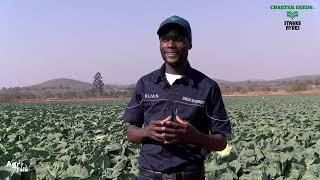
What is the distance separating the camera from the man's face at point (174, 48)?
324 cm

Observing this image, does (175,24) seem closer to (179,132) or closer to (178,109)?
(178,109)

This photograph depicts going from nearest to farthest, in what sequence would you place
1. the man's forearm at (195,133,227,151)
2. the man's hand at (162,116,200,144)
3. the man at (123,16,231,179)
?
the man's hand at (162,116,200,144) → the man's forearm at (195,133,227,151) → the man at (123,16,231,179)

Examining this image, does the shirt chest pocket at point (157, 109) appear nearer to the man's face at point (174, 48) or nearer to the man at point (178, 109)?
the man at point (178, 109)

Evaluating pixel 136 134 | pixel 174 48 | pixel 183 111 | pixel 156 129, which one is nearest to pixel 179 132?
pixel 156 129

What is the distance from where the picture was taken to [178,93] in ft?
10.6

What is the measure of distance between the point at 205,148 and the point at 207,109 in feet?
0.76

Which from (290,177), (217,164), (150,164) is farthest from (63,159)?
(150,164)

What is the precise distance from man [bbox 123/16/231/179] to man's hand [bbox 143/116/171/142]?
1 centimetres

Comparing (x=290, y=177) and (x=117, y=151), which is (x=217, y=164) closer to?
(x=290, y=177)

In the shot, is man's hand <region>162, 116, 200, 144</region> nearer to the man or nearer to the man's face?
the man

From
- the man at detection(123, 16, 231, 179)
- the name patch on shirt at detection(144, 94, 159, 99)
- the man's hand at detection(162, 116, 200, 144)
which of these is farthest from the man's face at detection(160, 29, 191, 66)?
the man's hand at detection(162, 116, 200, 144)

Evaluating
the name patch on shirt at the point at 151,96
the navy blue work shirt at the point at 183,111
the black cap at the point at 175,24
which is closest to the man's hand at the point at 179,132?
the navy blue work shirt at the point at 183,111

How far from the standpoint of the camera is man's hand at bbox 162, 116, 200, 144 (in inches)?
117

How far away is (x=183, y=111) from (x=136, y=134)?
318 mm
